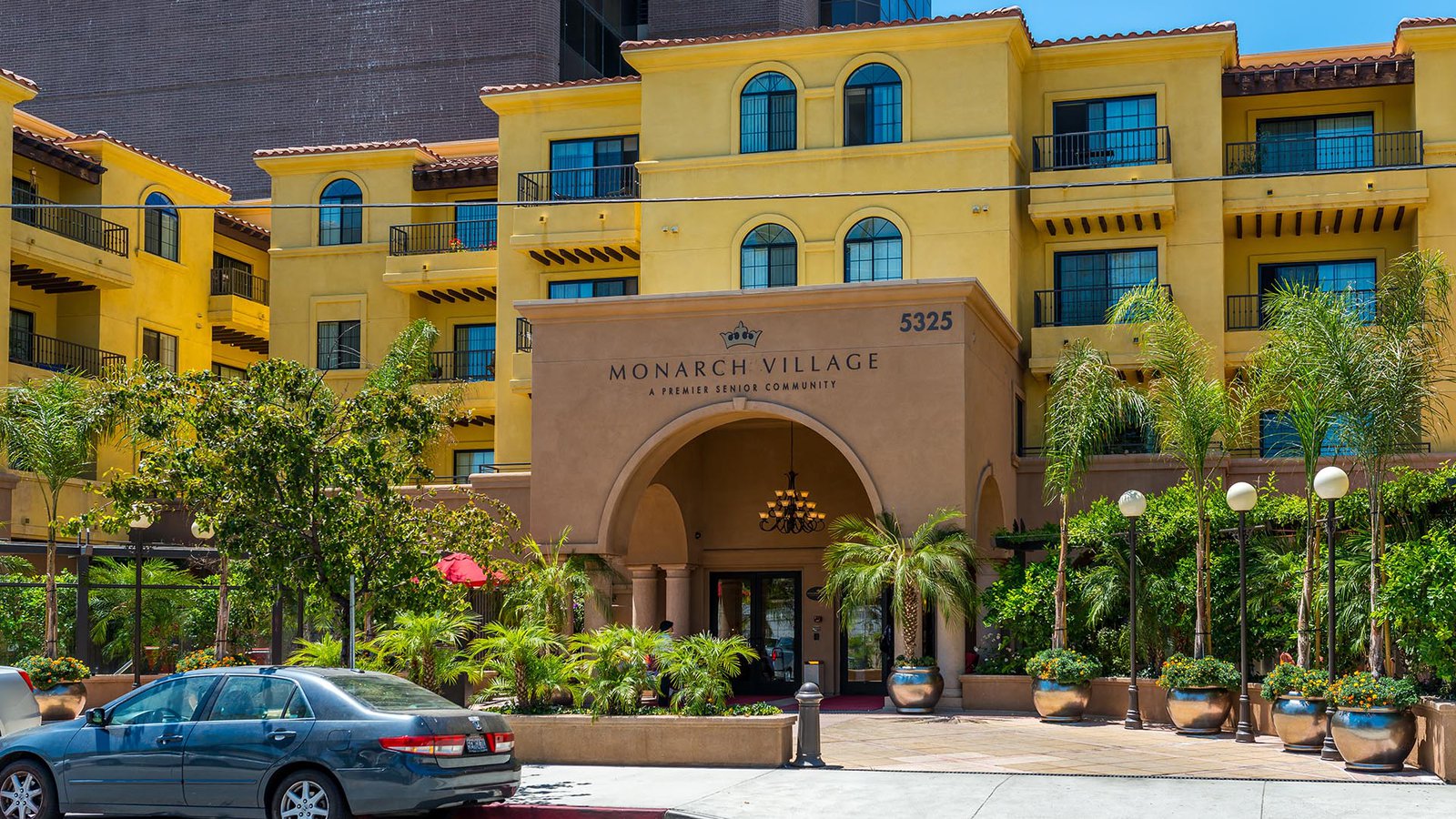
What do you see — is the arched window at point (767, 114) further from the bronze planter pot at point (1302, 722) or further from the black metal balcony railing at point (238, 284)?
the bronze planter pot at point (1302, 722)

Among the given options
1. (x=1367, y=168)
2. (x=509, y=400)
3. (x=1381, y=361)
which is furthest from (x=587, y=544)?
Result: (x=1367, y=168)

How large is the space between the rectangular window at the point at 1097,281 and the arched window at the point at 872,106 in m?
4.79

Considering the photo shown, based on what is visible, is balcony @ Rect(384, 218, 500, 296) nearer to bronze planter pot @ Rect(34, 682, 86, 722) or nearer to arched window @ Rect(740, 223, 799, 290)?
arched window @ Rect(740, 223, 799, 290)

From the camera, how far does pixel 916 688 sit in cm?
2536

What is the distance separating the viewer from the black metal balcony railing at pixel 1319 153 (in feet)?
112

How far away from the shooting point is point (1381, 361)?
20094mm

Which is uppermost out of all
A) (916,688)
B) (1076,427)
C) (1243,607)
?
(1076,427)

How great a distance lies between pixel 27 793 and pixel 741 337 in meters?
14.6

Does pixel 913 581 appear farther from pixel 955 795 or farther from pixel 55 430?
pixel 55 430

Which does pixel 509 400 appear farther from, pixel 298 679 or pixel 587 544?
pixel 298 679

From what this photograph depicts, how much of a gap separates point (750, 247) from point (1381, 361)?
17.4 meters

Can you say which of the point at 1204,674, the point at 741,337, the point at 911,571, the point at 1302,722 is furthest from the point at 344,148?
the point at 1302,722

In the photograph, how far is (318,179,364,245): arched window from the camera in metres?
42.0

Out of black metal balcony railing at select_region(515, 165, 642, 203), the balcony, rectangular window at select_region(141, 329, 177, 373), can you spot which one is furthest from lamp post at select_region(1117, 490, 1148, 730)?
rectangular window at select_region(141, 329, 177, 373)
